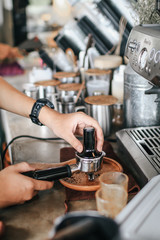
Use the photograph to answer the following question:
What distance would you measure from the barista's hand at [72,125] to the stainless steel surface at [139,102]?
0.29m

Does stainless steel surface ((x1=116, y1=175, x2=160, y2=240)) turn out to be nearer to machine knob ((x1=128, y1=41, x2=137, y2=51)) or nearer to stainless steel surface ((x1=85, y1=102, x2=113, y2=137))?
machine knob ((x1=128, y1=41, x2=137, y2=51))

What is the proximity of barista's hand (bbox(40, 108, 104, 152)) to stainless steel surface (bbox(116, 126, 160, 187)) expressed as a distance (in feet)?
0.44

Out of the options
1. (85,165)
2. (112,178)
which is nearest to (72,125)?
(85,165)

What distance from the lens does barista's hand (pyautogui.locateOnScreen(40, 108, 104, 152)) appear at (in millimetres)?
1011

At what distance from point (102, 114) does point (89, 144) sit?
429 millimetres

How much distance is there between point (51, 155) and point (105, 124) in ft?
0.95

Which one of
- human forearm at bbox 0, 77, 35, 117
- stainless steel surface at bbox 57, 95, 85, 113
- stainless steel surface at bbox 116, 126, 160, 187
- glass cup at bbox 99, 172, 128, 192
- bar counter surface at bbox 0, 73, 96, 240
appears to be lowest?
bar counter surface at bbox 0, 73, 96, 240

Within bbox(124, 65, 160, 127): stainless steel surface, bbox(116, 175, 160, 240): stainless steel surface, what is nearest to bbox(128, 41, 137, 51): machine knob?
bbox(124, 65, 160, 127): stainless steel surface

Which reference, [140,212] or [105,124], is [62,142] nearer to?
[105,124]

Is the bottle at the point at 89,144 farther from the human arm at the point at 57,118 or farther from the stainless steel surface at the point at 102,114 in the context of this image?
the stainless steel surface at the point at 102,114

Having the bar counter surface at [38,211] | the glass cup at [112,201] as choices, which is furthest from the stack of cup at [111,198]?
the bar counter surface at [38,211]

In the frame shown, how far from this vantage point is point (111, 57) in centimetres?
190

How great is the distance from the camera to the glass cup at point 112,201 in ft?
2.38

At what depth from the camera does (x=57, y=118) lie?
42.4 inches
